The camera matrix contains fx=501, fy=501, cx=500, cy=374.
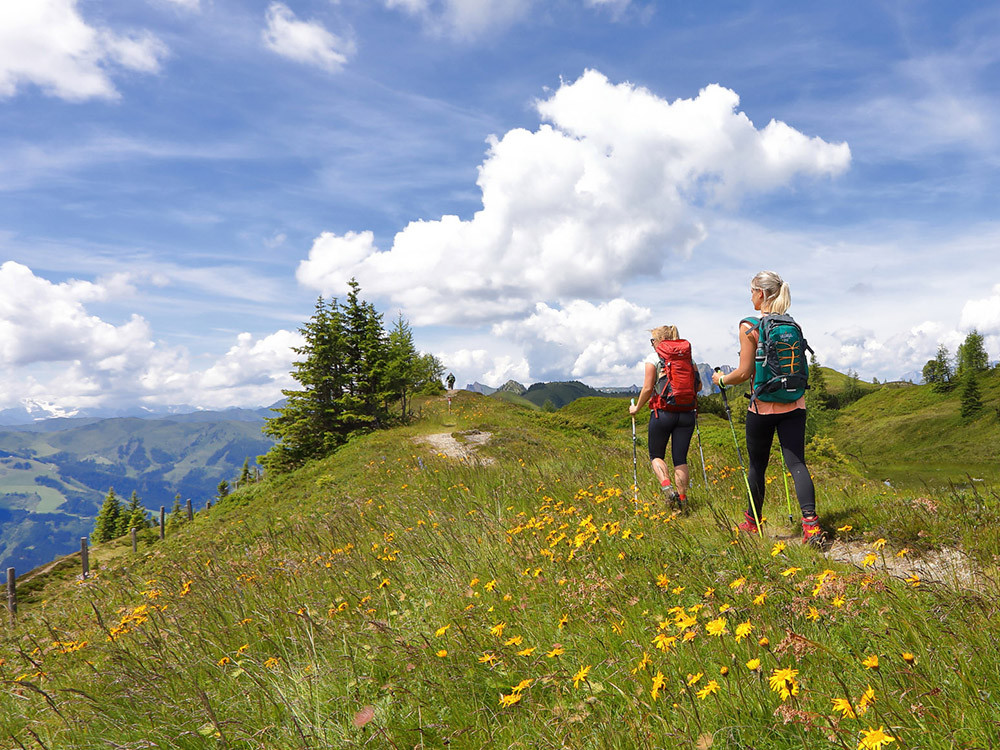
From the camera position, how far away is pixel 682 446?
6.52 m

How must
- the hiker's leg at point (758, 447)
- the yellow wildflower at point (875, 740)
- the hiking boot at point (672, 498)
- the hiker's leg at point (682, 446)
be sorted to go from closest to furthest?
the yellow wildflower at point (875, 740)
the hiker's leg at point (758, 447)
the hiking boot at point (672, 498)
the hiker's leg at point (682, 446)

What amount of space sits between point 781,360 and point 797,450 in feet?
3.04

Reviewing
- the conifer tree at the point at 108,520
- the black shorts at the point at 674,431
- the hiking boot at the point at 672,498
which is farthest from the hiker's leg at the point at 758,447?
the conifer tree at the point at 108,520

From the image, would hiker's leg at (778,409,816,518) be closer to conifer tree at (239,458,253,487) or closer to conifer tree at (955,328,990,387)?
conifer tree at (239,458,253,487)

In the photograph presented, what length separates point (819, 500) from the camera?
6.19 metres

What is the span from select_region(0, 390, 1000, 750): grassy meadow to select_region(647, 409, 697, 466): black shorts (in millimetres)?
661

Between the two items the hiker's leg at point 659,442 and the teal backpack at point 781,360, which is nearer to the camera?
the teal backpack at point 781,360

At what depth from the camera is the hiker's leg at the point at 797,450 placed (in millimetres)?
4824

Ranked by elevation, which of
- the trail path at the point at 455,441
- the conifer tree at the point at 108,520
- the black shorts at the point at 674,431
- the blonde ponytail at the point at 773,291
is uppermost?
the blonde ponytail at the point at 773,291

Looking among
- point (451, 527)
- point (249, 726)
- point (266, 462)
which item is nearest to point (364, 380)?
point (266, 462)

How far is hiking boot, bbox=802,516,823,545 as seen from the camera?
4480 millimetres

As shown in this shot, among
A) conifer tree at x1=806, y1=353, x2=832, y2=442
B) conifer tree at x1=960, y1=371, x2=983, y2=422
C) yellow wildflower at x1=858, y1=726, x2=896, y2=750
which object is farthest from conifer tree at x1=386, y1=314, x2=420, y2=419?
conifer tree at x1=960, y1=371, x2=983, y2=422

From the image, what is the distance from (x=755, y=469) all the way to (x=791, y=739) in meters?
3.62

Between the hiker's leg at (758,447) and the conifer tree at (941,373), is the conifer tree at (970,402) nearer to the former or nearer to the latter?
the conifer tree at (941,373)
